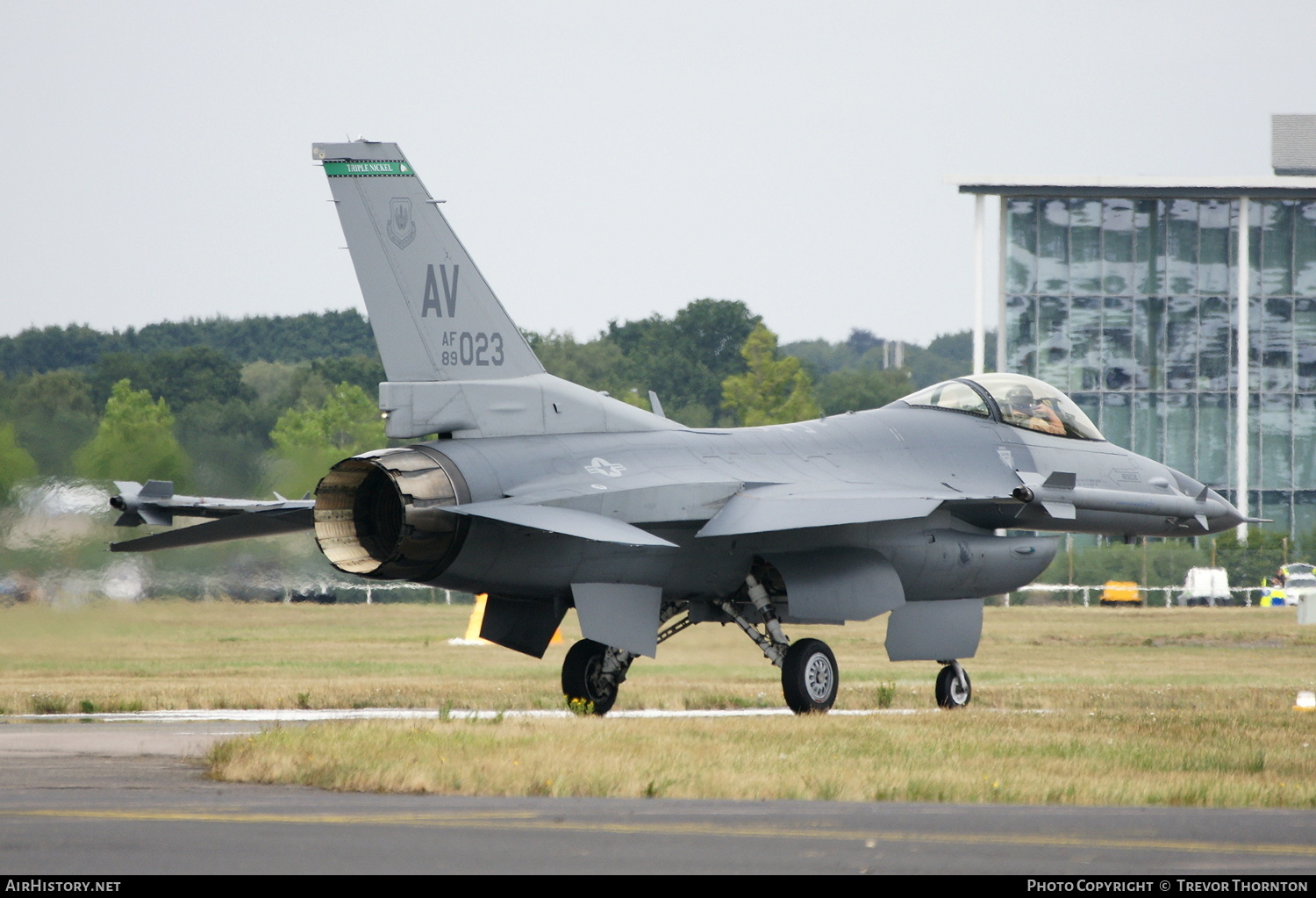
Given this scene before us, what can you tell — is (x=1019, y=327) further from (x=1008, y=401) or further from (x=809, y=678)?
(x=809, y=678)

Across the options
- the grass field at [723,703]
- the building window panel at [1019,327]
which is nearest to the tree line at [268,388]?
the grass field at [723,703]

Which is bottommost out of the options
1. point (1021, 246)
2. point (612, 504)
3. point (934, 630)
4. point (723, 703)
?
point (723, 703)

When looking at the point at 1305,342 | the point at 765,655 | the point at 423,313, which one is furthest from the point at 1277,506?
the point at 423,313

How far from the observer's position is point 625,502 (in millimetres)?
14633

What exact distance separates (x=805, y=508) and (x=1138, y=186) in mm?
46294

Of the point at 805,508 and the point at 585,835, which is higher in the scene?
the point at 805,508

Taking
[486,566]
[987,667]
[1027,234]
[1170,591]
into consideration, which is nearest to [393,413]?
[486,566]

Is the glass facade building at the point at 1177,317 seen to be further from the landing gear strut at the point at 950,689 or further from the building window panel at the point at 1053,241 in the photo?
the landing gear strut at the point at 950,689

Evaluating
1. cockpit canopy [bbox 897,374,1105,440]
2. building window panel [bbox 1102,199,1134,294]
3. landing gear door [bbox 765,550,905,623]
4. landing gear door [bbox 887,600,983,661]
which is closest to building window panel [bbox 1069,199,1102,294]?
building window panel [bbox 1102,199,1134,294]

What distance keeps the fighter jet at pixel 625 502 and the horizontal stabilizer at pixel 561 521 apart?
3 centimetres

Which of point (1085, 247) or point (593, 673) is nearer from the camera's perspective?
point (593, 673)

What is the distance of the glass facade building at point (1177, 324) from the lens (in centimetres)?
5909

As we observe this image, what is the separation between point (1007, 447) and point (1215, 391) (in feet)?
149
